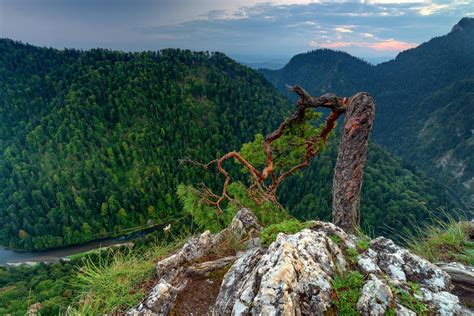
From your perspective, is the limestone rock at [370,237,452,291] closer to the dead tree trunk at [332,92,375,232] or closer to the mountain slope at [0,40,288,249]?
the dead tree trunk at [332,92,375,232]

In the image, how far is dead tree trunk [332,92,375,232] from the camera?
9.59 m

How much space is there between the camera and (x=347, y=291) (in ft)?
17.9

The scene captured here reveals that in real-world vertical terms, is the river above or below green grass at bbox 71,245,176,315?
below

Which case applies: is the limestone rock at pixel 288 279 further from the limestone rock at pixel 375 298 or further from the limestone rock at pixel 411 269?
the limestone rock at pixel 411 269

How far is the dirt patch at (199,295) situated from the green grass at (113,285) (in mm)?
988

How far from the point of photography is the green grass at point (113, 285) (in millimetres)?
6438

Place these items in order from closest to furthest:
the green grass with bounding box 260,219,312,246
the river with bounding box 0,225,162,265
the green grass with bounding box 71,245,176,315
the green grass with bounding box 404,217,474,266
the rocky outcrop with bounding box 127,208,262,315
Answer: the green grass with bounding box 71,245,176,315, the rocky outcrop with bounding box 127,208,262,315, the green grass with bounding box 260,219,312,246, the green grass with bounding box 404,217,474,266, the river with bounding box 0,225,162,265

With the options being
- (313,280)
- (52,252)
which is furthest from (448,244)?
(52,252)

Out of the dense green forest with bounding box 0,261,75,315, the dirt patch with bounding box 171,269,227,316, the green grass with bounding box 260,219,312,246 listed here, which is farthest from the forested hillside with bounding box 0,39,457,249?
the dirt patch with bounding box 171,269,227,316

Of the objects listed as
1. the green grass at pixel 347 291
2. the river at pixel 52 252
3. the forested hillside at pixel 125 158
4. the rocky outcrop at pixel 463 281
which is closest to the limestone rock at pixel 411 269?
the rocky outcrop at pixel 463 281

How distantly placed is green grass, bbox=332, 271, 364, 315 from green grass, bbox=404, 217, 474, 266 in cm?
357

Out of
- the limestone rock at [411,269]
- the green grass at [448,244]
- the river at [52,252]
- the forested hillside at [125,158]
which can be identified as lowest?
the river at [52,252]

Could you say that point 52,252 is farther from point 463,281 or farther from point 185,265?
point 463,281

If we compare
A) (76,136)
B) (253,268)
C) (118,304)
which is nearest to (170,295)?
(118,304)
